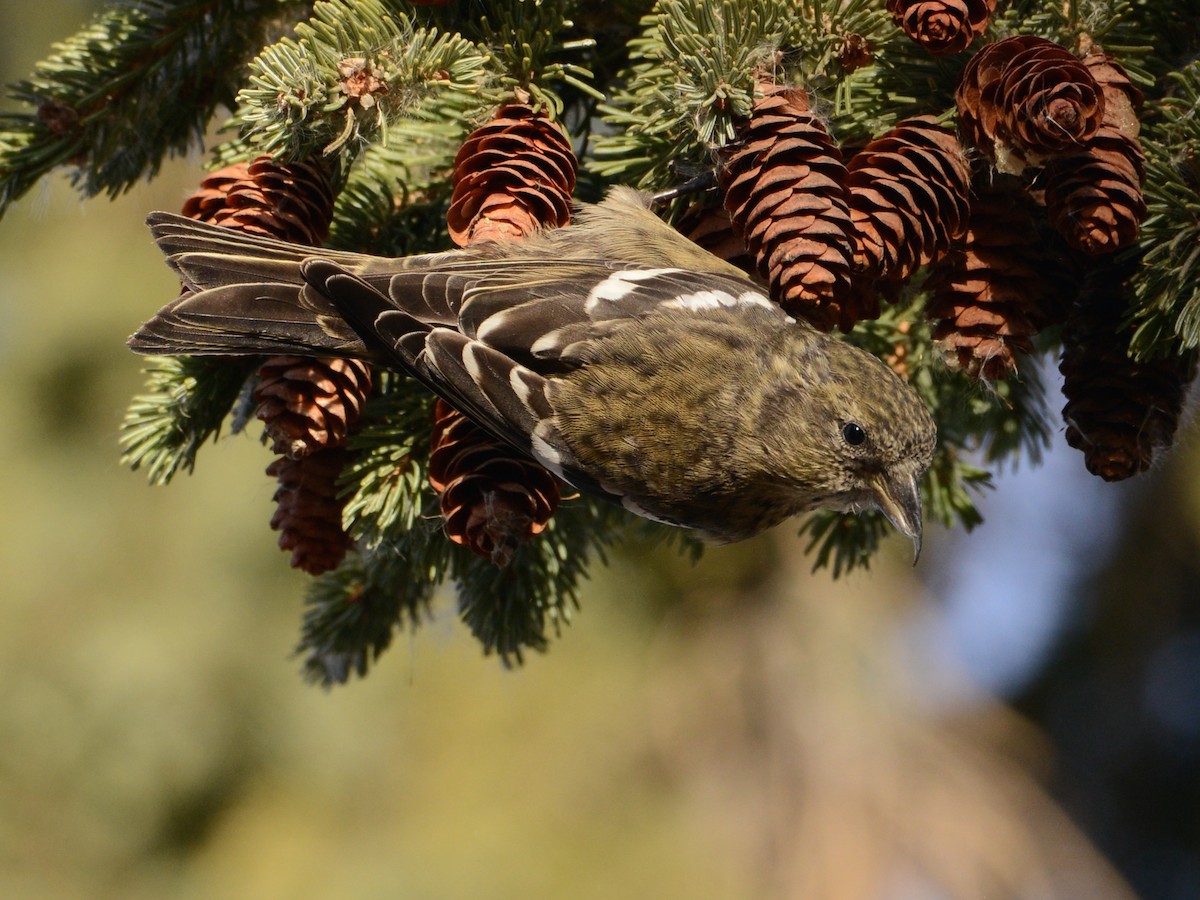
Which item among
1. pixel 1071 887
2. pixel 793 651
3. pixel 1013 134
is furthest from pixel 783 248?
pixel 1071 887

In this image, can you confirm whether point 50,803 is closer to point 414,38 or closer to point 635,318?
point 635,318

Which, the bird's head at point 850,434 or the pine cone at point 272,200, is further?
the bird's head at point 850,434

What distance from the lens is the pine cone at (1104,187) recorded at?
1.32 meters

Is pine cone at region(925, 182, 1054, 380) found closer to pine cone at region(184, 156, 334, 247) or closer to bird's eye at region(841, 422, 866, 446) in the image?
bird's eye at region(841, 422, 866, 446)

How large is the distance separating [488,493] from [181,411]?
544mm

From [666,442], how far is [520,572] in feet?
1.07

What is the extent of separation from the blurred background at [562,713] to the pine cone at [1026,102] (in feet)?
5.67

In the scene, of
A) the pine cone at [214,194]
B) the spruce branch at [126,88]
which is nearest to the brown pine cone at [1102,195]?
the pine cone at [214,194]

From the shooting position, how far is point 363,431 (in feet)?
5.45

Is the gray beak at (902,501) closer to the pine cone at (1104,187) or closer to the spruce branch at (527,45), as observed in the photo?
the pine cone at (1104,187)

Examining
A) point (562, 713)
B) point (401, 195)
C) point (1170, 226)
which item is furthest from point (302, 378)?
point (562, 713)

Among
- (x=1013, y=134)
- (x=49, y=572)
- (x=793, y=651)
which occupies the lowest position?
(x=49, y=572)

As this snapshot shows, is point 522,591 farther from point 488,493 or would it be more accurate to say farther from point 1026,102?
point 1026,102

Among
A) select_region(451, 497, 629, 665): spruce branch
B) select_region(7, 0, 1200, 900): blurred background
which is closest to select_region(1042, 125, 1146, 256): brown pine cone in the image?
select_region(451, 497, 629, 665): spruce branch
